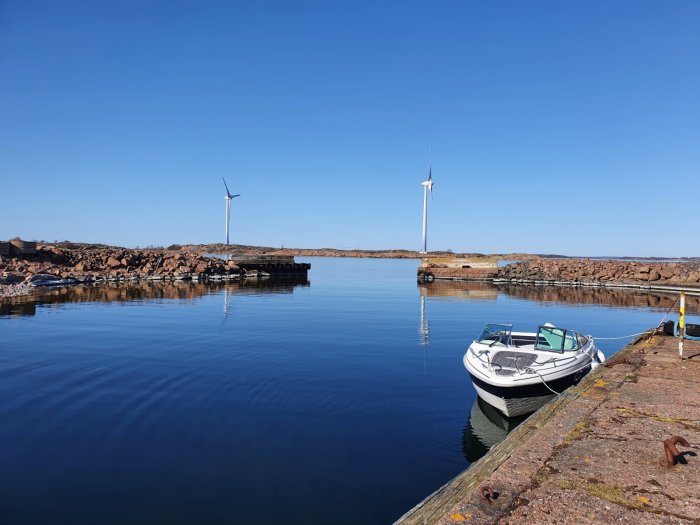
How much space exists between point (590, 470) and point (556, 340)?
8550mm

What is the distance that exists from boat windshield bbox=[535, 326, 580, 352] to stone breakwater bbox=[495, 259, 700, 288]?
200ft

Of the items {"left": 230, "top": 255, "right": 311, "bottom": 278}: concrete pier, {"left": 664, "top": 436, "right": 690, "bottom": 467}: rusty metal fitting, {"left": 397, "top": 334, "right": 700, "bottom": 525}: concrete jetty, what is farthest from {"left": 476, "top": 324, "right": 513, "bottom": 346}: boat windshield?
{"left": 230, "top": 255, "right": 311, "bottom": 278}: concrete pier

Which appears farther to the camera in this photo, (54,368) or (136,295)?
(136,295)

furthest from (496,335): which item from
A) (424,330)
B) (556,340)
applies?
(424,330)

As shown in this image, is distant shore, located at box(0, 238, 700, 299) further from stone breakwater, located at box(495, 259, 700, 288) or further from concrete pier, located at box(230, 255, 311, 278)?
concrete pier, located at box(230, 255, 311, 278)

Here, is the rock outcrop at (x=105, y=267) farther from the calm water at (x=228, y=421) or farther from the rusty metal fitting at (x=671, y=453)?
the rusty metal fitting at (x=671, y=453)

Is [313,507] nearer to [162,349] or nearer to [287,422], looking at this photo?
[287,422]

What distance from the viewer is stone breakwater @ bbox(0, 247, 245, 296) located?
49562 millimetres

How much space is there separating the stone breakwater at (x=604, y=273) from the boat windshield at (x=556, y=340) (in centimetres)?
6091

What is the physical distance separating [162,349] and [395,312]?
18.8 metres

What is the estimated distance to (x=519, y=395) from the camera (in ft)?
39.5

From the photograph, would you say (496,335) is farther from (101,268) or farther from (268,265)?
(268,265)

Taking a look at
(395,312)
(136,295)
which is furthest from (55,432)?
(136,295)

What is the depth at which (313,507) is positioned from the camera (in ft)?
25.7
